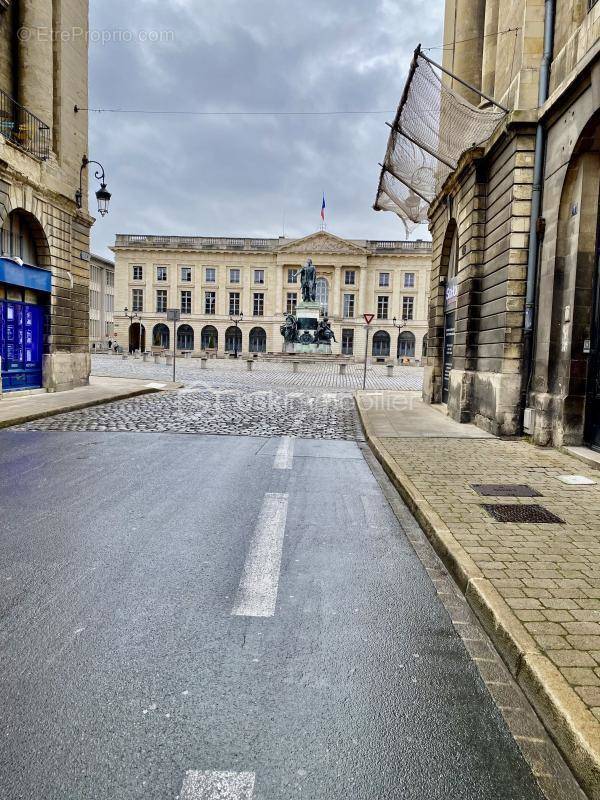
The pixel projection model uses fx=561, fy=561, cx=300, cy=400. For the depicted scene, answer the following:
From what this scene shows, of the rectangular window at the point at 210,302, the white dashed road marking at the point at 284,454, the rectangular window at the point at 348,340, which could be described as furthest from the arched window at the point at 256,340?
the white dashed road marking at the point at 284,454

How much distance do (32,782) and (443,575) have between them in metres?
2.83

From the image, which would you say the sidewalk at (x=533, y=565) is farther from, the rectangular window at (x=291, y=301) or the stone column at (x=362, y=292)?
the rectangular window at (x=291, y=301)

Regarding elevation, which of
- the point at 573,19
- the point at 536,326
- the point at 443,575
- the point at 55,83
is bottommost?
the point at 443,575

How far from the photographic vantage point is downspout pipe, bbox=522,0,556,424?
960 centimetres

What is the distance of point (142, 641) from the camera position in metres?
2.92

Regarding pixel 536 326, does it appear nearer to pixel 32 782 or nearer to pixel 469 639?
pixel 469 639

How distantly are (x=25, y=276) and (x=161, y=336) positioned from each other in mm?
65820

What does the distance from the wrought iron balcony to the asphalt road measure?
1458 centimetres

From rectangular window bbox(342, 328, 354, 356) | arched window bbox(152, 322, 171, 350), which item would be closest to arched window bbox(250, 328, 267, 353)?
rectangular window bbox(342, 328, 354, 356)

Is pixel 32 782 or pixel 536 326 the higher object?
pixel 536 326

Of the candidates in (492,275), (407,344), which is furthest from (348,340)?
(492,275)

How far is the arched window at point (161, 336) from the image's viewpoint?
79875 mm

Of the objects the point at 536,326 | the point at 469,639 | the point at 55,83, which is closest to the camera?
the point at 469,639

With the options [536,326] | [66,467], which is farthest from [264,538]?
[536,326]
